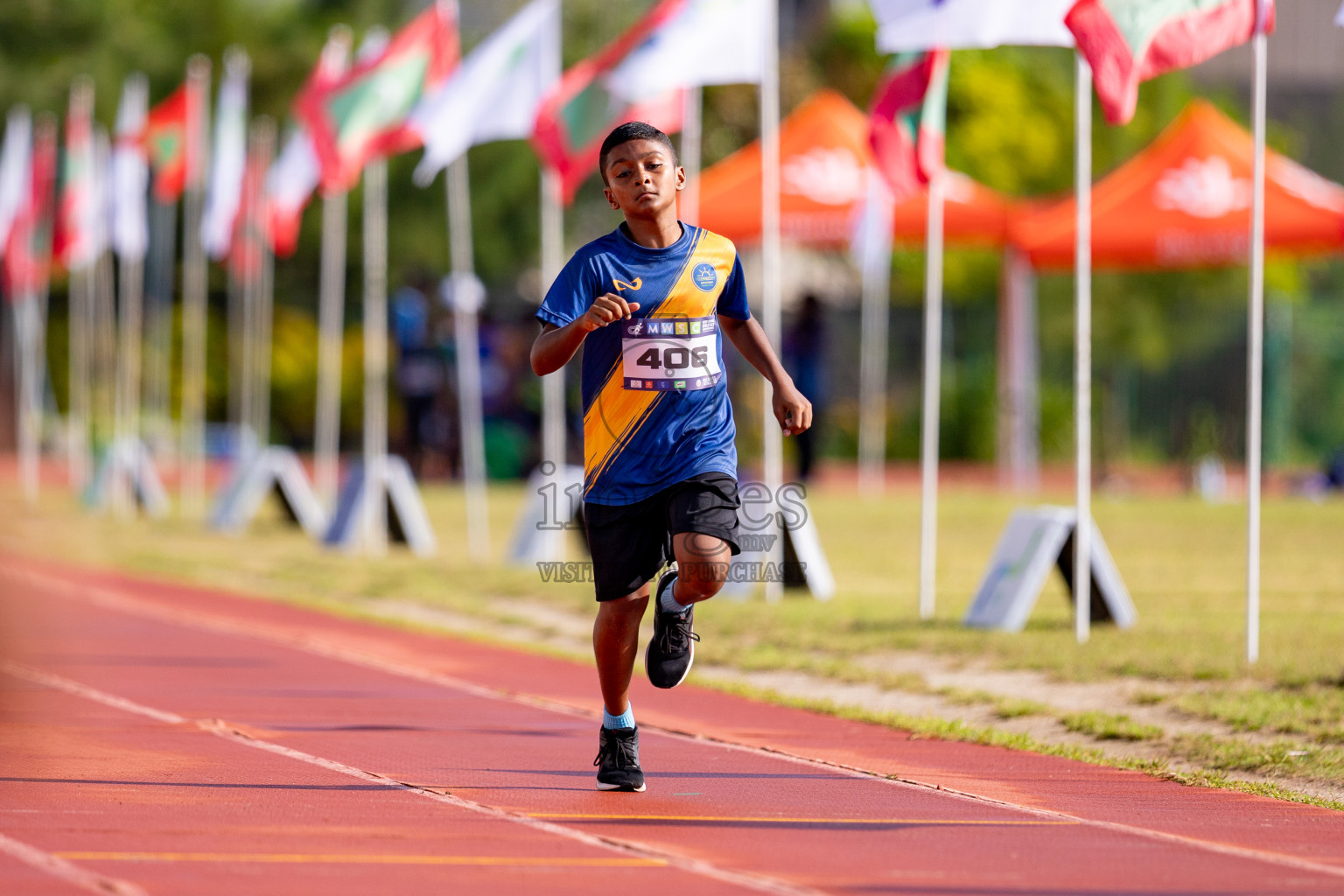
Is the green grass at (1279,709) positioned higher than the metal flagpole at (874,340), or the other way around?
the metal flagpole at (874,340)

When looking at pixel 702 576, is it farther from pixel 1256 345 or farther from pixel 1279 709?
pixel 1256 345

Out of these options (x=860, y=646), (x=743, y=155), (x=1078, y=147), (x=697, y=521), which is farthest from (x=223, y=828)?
(x=743, y=155)

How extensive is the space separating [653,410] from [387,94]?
12.3 meters

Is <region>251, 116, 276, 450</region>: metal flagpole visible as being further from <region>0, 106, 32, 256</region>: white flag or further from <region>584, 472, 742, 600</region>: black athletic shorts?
<region>584, 472, 742, 600</region>: black athletic shorts

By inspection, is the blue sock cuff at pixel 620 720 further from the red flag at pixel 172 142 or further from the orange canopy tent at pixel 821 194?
the red flag at pixel 172 142

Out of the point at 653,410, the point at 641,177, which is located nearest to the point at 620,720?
the point at 653,410

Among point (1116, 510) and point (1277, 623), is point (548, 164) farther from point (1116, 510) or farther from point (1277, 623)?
point (1116, 510)

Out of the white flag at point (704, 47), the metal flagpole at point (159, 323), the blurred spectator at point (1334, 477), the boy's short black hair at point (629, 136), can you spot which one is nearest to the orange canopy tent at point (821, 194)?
the blurred spectator at point (1334, 477)

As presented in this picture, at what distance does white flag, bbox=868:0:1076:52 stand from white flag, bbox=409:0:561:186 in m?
4.99

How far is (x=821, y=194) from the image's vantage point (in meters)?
25.2

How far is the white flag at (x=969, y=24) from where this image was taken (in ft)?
37.2

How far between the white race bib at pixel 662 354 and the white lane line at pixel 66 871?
232 cm

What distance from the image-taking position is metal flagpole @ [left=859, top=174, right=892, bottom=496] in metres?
23.7

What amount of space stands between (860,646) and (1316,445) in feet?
75.8
